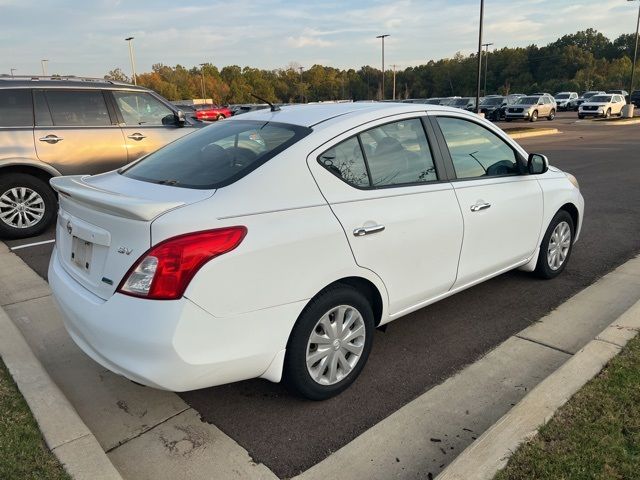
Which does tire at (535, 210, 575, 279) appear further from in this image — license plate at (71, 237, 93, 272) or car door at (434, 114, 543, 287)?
license plate at (71, 237, 93, 272)

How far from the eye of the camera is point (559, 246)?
4.88 metres

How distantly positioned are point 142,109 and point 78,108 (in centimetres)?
89

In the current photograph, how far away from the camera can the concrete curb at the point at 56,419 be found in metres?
2.38

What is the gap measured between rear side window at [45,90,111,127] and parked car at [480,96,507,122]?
3275 centimetres

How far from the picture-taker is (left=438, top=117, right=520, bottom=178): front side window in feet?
12.3

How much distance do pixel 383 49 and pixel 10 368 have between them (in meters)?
57.2

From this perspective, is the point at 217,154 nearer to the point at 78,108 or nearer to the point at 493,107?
the point at 78,108

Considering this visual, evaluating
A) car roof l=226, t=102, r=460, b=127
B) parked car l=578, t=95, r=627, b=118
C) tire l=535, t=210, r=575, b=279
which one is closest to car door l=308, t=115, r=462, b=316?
car roof l=226, t=102, r=460, b=127

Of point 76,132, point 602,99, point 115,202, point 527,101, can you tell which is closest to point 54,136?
point 76,132

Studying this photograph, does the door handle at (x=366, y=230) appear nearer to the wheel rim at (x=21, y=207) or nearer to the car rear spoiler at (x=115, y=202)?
the car rear spoiler at (x=115, y=202)

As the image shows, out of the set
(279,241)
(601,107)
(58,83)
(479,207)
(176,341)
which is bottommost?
(601,107)

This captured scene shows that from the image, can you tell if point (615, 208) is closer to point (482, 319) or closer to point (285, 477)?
point (482, 319)

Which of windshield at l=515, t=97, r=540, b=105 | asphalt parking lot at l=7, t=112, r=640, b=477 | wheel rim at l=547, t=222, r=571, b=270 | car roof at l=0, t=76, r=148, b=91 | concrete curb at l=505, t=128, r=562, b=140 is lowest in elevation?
concrete curb at l=505, t=128, r=562, b=140

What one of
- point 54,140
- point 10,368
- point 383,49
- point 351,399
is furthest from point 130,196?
point 383,49
